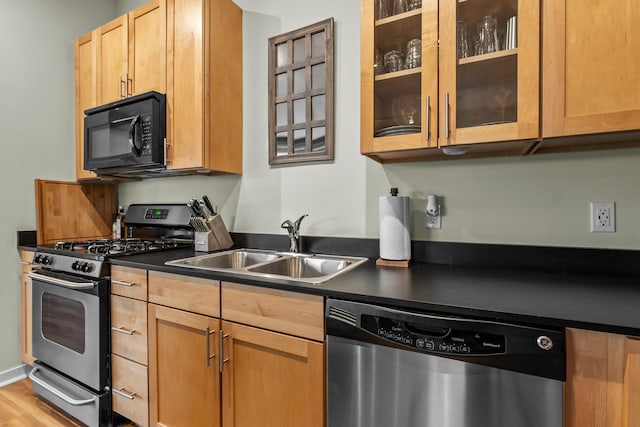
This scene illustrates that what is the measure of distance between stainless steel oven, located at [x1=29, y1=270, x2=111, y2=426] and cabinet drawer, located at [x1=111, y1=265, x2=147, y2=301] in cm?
6

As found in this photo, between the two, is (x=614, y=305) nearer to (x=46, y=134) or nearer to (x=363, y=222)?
(x=363, y=222)

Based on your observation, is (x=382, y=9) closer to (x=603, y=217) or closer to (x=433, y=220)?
(x=433, y=220)

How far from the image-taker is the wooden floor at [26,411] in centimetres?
175

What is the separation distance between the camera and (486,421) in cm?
83

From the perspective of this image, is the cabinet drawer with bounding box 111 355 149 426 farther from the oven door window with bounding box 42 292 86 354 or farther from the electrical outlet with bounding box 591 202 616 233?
the electrical outlet with bounding box 591 202 616 233

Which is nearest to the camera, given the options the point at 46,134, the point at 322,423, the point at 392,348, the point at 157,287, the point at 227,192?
the point at 392,348

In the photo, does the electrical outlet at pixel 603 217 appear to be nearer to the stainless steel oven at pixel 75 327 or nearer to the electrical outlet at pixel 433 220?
the electrical outlet at pixel 433 220

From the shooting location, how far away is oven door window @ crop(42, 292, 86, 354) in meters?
1.67

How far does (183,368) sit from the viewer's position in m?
1.39

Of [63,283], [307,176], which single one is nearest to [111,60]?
[63,283]

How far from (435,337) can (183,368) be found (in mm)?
1088

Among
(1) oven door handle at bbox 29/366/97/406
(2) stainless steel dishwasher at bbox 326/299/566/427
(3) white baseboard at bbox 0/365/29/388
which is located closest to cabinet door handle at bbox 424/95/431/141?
(2) stainless steel dishwasher at bbox 326/299/566/427

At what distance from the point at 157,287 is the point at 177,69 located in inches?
48.4

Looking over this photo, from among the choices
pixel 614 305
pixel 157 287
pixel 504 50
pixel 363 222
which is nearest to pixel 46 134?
pixel 157 287
